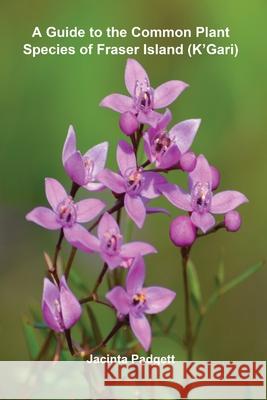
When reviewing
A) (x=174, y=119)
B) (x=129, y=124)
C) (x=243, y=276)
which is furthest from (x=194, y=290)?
(x=174, y=119)

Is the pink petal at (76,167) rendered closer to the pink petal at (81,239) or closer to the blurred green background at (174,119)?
the pink petal at (81,239)

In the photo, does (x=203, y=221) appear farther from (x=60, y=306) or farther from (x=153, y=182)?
(x=60, y=306)

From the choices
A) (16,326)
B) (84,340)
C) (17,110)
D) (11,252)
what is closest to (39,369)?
(84,340)

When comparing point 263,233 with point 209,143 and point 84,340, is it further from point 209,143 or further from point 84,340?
point 84,340

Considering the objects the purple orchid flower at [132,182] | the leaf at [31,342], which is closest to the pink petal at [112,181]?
the purple orchid flower at [132,182]

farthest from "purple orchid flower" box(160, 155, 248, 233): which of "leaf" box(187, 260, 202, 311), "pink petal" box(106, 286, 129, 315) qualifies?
"leaf" box(187, 260, 202, 311)

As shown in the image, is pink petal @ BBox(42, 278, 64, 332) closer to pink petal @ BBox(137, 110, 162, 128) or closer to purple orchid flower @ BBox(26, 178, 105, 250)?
purple orchid flower @ BBox(26, 178, 105, 250)
